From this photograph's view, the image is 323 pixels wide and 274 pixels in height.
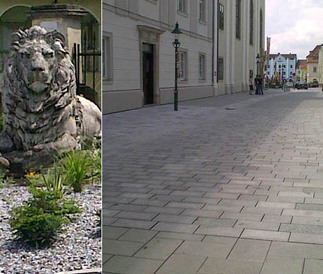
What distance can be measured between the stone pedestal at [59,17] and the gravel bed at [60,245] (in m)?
0.80

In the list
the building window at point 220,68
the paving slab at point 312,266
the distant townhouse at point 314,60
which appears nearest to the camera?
the paving slab at point 312,266

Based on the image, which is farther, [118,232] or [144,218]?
[144,218]

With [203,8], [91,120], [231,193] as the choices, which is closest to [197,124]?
[231,193]

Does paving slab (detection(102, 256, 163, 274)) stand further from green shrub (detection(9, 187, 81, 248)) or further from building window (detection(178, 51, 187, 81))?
building window (detection(178, 51, 187, 81))

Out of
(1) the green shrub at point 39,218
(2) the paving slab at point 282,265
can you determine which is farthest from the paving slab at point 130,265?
(1) the green shrub at point 39,218

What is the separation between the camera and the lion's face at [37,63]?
2.49 meters

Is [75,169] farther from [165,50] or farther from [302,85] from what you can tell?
[302,85]

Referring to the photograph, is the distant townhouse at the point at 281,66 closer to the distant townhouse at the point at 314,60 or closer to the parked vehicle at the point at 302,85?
the parked vehicle at the point at 302,85

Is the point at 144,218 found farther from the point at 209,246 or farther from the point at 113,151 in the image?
the point at 113,151

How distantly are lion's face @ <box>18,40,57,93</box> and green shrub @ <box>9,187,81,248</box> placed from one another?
53 cm

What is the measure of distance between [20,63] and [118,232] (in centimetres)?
208

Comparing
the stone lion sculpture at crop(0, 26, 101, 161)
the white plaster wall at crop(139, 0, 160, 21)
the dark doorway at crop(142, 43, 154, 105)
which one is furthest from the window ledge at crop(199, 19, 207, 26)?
the stone lion sculpture at crop(0, 26, 101, 161)

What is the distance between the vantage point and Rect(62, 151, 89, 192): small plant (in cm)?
279

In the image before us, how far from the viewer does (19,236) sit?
8.86 feet
